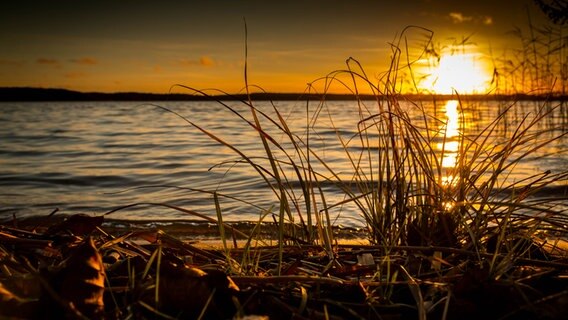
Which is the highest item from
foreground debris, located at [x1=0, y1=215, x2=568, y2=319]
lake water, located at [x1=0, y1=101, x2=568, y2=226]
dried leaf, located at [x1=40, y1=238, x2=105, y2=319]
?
dried leaf, located at [x1=40, y1=238, x2=105, y2=319]

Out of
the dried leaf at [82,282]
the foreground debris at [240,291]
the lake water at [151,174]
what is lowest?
the lake water at [151,174]

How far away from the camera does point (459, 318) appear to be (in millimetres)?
1141

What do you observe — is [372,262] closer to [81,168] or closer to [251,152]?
[81,168]

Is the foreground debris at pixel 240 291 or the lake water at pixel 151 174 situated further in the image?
the lake water at pixel 151 174

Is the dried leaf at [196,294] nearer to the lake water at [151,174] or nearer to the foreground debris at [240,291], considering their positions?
the foreground debris at [240,291]

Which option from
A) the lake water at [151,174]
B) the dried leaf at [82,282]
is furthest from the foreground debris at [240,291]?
the lake water at [151,174]

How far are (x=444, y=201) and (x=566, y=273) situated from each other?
56cm

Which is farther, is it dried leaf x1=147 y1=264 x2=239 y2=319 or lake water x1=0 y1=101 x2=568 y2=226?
lake water x1=0 y1=101 x2=568 y2=226

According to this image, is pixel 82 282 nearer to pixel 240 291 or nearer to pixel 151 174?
pixel 240 291

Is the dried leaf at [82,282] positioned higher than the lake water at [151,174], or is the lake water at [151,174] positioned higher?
the dried leaf at [82,282]

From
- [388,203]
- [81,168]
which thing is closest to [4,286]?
[388,203]

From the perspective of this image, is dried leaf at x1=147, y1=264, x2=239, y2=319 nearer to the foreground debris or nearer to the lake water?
the foreground debris

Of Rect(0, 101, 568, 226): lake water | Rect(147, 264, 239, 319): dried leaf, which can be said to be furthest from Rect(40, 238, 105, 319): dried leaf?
Rect(0, 101, 568, 226): lake water

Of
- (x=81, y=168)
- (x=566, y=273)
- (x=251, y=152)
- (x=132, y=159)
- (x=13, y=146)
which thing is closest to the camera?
(x=566, y=273)
